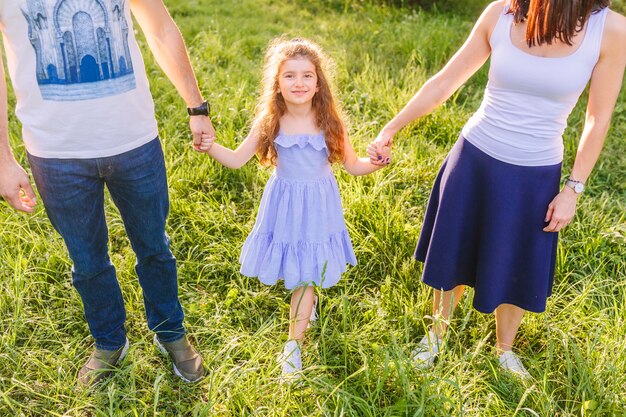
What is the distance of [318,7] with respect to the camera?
752 cm

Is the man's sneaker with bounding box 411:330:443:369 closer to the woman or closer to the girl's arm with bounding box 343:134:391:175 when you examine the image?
the woman

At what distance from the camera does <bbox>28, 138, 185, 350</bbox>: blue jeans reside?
1.90 meters

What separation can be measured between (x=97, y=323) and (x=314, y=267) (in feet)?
2.98

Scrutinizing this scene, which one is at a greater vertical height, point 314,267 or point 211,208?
point 314,267

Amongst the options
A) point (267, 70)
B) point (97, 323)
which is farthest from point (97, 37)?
point (97, 323)

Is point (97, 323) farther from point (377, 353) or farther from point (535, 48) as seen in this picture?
point (535, 48)

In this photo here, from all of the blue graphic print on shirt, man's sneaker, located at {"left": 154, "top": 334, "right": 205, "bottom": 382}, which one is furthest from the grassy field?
the blue graphic print on shirt

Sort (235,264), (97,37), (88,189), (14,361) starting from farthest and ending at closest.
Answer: (235,264)
(14,361)
(88,189)
(97,37)

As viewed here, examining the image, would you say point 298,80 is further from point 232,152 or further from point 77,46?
point 77,46

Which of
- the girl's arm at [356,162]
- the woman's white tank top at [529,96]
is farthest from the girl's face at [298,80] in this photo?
the woman's white tank top at [529,96]

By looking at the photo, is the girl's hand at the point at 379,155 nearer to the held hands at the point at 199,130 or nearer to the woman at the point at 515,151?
the woman at the point at 515,151

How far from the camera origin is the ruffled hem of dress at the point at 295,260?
2330 mm

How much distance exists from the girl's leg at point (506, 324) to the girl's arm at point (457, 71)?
0.86m

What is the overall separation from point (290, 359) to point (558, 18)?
161 centimetres
